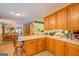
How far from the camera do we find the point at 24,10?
6.40ft

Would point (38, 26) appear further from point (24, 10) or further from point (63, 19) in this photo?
point (63, 19)

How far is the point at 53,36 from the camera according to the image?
2.87 metres

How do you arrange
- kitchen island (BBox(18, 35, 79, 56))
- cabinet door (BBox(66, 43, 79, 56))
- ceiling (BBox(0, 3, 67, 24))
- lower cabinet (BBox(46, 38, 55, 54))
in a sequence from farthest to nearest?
lower cabinet (BBox(46, 38, 55, 54))
kitchen island (BBox(18, 35, 79, 56))
cabinet door (BBox(66, 43, 79, 56))
ceiling (BBox(0, 3, 67, 24))

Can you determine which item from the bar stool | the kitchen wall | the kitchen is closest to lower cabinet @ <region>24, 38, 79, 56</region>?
the kitchen

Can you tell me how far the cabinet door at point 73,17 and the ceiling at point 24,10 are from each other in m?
Result: 0.45

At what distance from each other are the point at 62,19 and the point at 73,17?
0.27 metres

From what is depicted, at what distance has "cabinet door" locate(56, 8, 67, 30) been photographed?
8.29 feet

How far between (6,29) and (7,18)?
201 mm

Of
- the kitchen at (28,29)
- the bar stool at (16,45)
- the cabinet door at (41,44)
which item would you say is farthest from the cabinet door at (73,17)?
the bar stool at (16,45)

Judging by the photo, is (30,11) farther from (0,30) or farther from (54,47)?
(54,47)

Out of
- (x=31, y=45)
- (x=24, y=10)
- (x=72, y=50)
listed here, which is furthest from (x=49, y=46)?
(x=24, y=10)

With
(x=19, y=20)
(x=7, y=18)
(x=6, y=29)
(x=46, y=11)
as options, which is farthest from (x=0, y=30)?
(x=46, y=11)

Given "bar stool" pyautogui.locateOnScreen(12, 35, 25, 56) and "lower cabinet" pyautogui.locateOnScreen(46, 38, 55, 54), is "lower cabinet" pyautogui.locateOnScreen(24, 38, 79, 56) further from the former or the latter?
"bar stool" pyautogui.locateOnScreen(12, 35, 25, 56)

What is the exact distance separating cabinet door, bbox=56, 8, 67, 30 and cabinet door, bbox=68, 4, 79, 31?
96 millimetres
